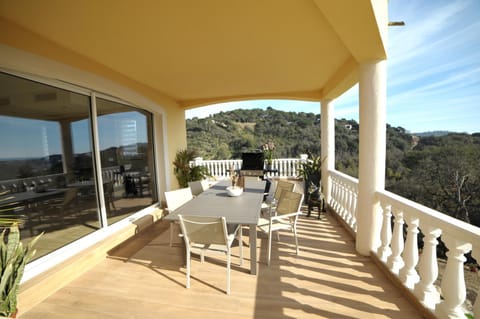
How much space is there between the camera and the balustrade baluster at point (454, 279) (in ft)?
4.53

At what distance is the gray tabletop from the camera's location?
2223 mm

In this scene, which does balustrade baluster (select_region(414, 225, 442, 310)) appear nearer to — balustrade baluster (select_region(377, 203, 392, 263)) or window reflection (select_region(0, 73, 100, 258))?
balustrade baluster (select_region(377, 203, 392, 263))

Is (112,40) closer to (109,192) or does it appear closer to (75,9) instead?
(75,9)

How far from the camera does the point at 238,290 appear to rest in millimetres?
2068

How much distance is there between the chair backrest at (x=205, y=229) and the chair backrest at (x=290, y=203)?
1.10 meters

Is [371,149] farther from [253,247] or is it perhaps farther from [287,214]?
[253,247]

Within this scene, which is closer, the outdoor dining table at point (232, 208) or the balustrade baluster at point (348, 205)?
the outdoor dining table at point (232, 208)

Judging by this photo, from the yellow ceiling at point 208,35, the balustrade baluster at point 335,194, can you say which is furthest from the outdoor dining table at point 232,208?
the yellow ceiling at point 208,35

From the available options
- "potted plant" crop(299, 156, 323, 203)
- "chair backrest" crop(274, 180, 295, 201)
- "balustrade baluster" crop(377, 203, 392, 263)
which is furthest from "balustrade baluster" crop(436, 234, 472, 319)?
"potted plant" crop(299, 156, 323, 203)

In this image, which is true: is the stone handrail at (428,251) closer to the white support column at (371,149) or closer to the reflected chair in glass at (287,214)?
the white support column at (371,149)

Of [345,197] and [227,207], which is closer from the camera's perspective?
[227,207]

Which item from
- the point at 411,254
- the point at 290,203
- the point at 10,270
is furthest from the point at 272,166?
the point at 10,270

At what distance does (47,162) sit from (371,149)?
4.17 m

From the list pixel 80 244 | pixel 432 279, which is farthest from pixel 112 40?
pixel 432 279
